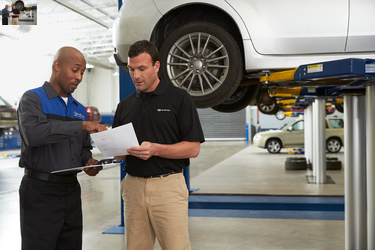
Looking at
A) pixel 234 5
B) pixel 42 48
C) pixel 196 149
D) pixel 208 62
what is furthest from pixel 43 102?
pixel 42 48

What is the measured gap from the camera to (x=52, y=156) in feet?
6.65

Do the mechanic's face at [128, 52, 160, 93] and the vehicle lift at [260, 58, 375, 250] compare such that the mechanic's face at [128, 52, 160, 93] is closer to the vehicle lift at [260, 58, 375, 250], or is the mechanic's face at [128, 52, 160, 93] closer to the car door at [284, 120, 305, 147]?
the vehicle lift at [260, 58, 375, 250]

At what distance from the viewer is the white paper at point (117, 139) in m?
1.73

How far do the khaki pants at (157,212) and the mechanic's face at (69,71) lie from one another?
654 mm

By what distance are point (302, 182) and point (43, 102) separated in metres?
6.70

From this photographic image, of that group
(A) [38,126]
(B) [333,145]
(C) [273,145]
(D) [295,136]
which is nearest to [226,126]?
(C) [273,145]

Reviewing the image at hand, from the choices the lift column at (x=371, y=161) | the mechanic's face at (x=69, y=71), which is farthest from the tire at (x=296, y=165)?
the mechanic's face at (x=69, y=71)

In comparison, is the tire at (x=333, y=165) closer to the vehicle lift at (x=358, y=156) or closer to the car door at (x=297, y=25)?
the vehicle lift at (x=358, y=156)

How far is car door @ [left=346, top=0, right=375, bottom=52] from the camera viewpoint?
275cm

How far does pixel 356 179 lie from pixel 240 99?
5.64 ft

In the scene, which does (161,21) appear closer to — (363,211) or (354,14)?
(354,14)

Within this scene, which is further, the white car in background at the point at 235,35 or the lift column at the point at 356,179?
the lift column at the point at 356,179

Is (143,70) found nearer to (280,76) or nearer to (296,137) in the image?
(280,76)

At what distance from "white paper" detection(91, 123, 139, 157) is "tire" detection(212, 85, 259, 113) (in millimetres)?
2737
